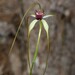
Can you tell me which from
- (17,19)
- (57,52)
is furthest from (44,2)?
(57,52)

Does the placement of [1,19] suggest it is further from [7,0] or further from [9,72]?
[9,72]

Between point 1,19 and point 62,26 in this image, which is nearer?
point 1,19

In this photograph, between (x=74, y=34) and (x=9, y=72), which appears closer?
(x=9, y=72)

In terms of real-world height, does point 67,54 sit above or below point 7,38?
below

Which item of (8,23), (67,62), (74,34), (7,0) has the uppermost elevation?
(7,0)

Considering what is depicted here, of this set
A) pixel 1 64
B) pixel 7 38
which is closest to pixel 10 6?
pixel 7 38

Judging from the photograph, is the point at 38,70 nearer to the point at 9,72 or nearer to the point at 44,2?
the point at 9,72
